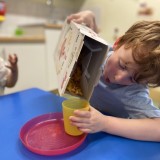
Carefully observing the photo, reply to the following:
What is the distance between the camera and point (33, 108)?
652 millimetres

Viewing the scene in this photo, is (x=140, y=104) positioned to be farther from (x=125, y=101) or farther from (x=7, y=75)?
(x=7, y=75)

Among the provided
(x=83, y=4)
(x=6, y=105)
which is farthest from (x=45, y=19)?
(x=6, y=105)

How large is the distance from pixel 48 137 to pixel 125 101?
0.29 metres

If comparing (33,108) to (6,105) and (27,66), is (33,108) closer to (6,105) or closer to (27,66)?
(6,105)

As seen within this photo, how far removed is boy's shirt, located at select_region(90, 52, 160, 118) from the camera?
595 mm

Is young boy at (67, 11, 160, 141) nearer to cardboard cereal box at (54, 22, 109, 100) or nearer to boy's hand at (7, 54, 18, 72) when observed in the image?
cardboard cereal box at (54, 22, 109, 100)

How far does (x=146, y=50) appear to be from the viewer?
1.73 ft

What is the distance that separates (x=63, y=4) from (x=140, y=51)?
8.12 ft

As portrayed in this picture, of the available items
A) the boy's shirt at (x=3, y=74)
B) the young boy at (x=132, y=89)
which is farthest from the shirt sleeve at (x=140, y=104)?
the boy's shirt at (x=3, y=74)

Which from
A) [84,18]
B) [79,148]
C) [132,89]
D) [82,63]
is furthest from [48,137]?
[84,18]

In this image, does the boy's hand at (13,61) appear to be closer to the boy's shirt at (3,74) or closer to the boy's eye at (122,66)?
the boy's shirt at (3,74)

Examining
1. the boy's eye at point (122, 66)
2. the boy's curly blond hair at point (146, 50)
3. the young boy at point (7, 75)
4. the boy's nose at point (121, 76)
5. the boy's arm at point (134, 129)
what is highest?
the boy's curly blond hair at point (146, 50)

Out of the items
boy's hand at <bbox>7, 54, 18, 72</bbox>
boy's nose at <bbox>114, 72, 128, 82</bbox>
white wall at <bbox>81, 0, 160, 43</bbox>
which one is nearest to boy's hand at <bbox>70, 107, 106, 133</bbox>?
boy's nose at <bbox>114, 72, 128, 82</bbox>

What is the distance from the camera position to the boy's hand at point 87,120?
0.43 meters
